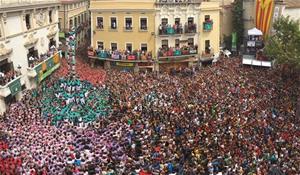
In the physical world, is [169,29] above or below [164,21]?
below

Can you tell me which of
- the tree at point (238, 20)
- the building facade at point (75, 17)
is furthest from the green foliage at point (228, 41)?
the building facade at point (75, 17)

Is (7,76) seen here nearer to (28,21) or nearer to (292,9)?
(28,21)

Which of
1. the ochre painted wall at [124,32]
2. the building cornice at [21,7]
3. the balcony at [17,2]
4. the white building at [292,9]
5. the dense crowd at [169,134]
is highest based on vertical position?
the balcony at [17,2]

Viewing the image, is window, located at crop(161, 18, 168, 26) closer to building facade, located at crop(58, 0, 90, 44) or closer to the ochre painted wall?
the ochre painted wall

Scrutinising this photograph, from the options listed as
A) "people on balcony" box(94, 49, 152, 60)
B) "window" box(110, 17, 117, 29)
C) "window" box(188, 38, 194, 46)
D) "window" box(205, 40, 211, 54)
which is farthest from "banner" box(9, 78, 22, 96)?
"window" box(205, 40, 211, 54)

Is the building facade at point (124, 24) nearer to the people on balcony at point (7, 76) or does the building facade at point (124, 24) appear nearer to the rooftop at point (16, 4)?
the rooftop at point (16, 4)

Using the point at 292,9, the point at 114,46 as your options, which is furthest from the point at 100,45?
the point at 292,9

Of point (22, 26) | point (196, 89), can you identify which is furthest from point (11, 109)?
point (196, 89)
